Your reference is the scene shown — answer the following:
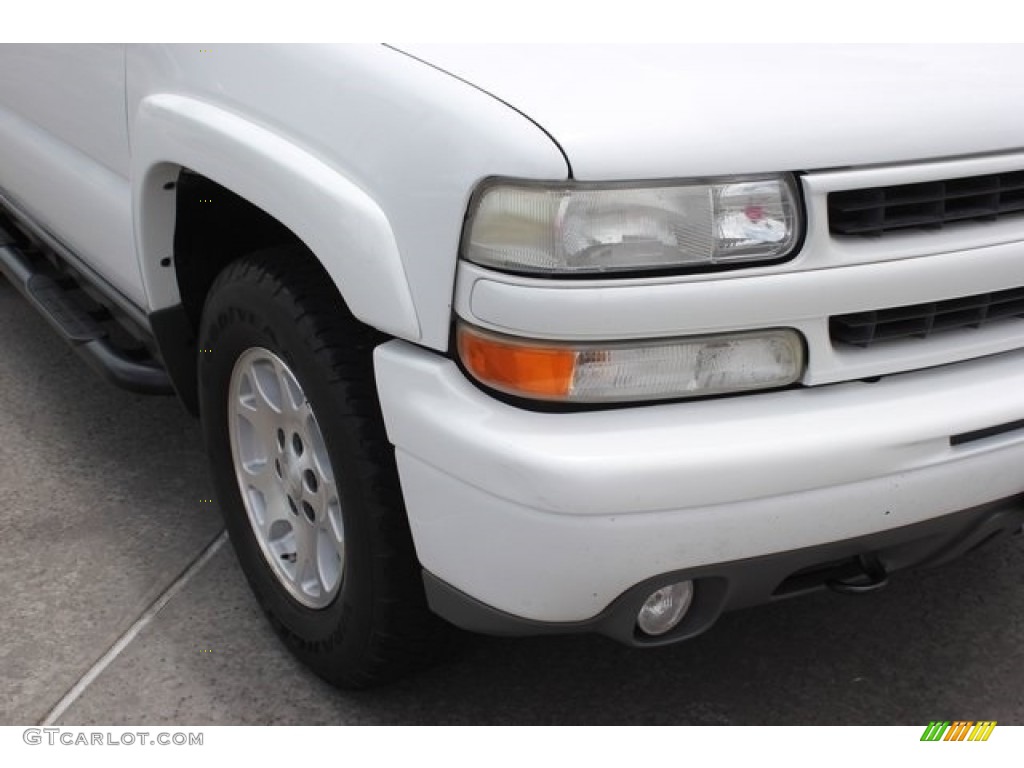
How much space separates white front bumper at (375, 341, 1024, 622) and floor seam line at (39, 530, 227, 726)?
1056 mm

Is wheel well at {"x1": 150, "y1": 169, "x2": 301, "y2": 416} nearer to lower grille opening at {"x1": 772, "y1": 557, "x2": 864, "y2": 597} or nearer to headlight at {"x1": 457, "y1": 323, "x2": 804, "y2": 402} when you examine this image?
headlight at {"x1": 457, "y1": 323, "x2": 804, "y2": 402}

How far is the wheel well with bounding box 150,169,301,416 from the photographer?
111 inches

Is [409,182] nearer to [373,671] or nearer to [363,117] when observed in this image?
[363,117]

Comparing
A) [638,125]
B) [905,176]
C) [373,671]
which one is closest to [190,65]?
[638,125]

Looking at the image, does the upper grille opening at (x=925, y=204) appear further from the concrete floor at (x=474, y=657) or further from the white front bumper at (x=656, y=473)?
the concrete floor at (x=474, y=657)

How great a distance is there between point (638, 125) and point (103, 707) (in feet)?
5.62

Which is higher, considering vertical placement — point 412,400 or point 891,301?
point 891,301

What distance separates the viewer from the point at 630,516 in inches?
76.4

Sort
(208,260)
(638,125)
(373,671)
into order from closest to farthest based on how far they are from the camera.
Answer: (638,125), (373,671), (208,260)

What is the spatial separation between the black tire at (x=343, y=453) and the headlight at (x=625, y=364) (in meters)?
0.34

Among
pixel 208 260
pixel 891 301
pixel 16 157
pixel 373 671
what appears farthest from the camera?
pixel 16 157

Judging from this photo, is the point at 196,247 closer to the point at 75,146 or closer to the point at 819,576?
the point at 75,146

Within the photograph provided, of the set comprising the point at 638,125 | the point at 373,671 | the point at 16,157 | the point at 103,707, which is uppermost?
the point at 638,125
